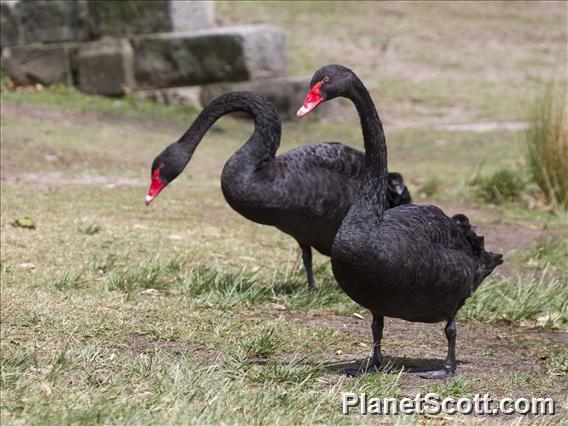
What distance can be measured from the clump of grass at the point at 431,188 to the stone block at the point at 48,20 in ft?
19.2

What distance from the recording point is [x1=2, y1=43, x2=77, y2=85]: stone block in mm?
12891

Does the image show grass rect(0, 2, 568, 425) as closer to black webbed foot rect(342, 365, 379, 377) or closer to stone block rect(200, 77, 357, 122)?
black webbed foot rect(342, 365, 379, 377)

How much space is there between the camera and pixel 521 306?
216 inches

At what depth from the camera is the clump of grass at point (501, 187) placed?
9.10 meters


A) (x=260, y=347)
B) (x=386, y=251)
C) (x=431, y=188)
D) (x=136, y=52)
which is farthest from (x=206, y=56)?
(x=386, y=251)

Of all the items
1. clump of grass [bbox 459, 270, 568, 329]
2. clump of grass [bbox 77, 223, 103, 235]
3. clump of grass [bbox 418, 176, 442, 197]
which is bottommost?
Result: clump of grass [bbox 418, 176, 442, 197]

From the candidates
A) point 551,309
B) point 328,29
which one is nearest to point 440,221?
point 551,309

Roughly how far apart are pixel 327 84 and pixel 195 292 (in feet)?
6.09

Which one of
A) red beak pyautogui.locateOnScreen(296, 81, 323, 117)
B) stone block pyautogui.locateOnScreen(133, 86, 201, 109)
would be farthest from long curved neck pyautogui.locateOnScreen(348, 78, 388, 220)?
stone block pyautogui.locateOnScreen(133, 86, 201, 109)

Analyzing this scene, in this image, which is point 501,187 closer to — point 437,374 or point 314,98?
point 437,374

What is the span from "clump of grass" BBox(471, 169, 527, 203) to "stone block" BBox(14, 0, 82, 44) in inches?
245

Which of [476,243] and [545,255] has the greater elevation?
[476,243]

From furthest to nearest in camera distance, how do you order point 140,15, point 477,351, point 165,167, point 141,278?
1. point 140,15
2. point 165,167
3. point 141,278
4. point 477,351

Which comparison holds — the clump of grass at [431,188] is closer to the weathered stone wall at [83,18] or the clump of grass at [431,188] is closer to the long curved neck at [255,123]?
the long curved neck at [255,123]
